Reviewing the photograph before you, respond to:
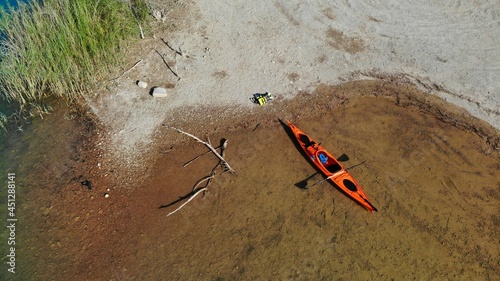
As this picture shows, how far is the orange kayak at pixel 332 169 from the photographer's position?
10.2m

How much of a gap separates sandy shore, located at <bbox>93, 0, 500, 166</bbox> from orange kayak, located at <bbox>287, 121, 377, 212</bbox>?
221 cm

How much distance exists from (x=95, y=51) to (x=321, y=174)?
8.13 meters

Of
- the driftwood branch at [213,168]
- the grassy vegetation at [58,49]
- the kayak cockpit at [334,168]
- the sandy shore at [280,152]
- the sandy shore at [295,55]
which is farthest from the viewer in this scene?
the sandy shore at [295,55]

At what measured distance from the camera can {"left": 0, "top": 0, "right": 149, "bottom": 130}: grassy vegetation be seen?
11.7m

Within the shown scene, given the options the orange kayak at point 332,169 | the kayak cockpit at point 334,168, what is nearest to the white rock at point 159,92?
the orange kayak at point 332,169

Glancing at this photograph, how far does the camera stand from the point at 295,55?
13.8 meters

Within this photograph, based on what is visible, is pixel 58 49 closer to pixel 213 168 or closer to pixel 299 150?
pixel 213 168

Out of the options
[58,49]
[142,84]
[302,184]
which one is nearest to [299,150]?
[302,184]

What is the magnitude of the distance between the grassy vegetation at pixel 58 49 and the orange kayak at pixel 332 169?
6.91 meters

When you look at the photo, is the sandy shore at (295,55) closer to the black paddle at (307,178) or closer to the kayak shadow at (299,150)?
the kayak shadow at (299,150)

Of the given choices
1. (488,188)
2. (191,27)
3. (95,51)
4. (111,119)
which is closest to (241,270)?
(111,119)

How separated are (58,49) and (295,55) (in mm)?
7773

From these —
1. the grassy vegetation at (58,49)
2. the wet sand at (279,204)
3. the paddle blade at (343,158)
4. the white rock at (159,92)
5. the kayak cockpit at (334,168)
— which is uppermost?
the grassy vegetation at (58,49)

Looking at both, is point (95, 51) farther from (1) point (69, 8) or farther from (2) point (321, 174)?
(2) point (321, 174)
